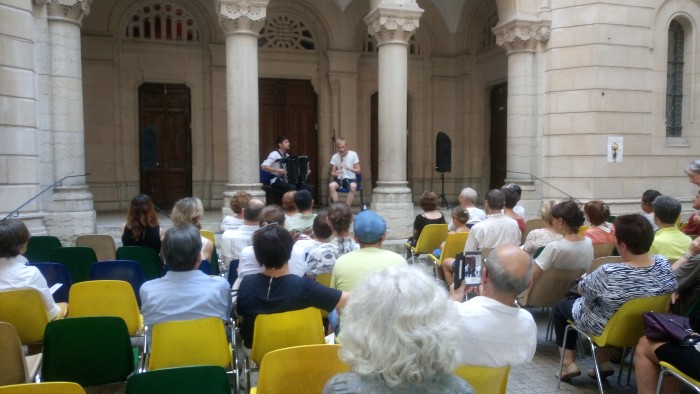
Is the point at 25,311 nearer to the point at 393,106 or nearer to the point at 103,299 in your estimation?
the point at 103,299

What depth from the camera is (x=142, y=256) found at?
5.04 m

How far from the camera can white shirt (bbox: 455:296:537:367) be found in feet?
8.20

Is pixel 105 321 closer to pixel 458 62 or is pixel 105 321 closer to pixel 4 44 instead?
pixel 4 44

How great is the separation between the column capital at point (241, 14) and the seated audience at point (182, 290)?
6.42 metres

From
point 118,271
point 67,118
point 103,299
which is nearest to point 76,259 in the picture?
point 118,271

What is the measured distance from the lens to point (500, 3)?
10555mm

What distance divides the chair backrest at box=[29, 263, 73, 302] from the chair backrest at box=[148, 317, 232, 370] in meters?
1.91

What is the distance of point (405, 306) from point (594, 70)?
9.26 metres

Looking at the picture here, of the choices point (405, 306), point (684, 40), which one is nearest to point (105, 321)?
point (405, 306)

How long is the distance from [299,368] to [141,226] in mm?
3406

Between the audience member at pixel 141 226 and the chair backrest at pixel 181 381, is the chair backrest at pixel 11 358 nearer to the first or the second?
the chair backrest at pixel 181 381

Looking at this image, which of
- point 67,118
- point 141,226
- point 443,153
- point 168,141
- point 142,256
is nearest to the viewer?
point 142,256

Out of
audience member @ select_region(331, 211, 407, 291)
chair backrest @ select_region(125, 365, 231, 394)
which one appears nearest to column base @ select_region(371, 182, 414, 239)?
audience member @ select_region(331, 211, 407, 291)

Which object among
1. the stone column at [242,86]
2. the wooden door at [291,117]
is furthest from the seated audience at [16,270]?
the wooden door at [291,117]
